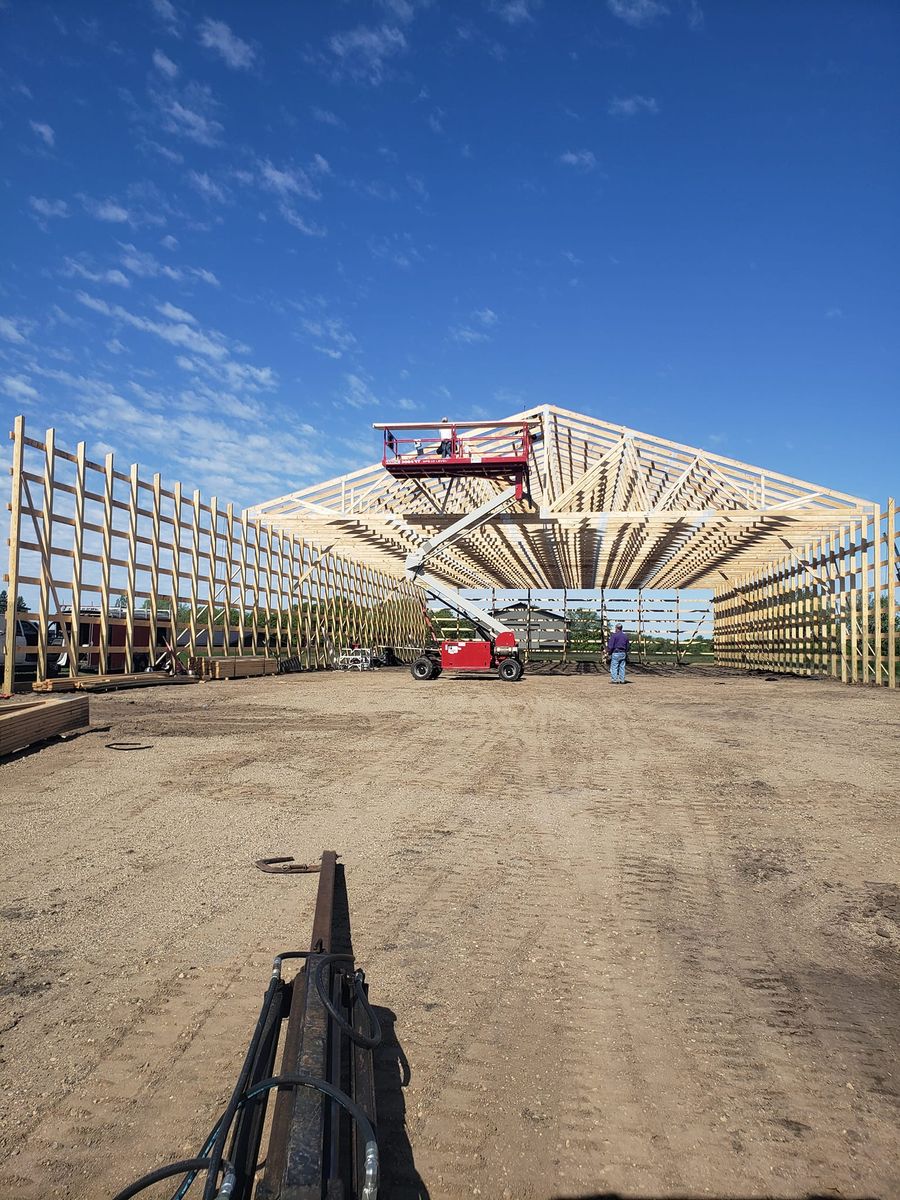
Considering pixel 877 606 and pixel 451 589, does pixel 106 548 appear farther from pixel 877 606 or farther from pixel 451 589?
pixel 877 606

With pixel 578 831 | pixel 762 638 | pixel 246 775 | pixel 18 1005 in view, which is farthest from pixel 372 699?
pixel 762 638

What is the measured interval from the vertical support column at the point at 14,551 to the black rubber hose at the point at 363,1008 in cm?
1203

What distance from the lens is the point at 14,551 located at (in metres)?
13.0

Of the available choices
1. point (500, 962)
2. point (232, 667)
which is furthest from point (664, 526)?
point (500, 962)

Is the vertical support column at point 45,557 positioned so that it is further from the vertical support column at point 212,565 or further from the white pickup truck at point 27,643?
the vertical support column at point 212,565

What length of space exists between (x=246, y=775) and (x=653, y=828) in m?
3.56

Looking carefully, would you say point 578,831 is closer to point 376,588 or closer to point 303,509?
point 303,509

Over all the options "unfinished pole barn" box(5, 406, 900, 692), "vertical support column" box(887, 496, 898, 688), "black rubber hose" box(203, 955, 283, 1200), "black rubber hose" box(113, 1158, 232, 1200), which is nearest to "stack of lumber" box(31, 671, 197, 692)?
"unfinished pole barn" box(5, 406, 900, 692)

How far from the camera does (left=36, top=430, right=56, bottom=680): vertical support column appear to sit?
44.8ft

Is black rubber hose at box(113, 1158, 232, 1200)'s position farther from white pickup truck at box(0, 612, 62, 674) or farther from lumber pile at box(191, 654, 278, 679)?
lumber pile at box(191, 654, 278, 679)

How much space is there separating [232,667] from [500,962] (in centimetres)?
1757

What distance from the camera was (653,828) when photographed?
5246mm

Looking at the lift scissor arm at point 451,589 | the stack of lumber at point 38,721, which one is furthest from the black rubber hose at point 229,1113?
the lift scissor arm at point 451,589

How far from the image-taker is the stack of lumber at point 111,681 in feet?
44.2
